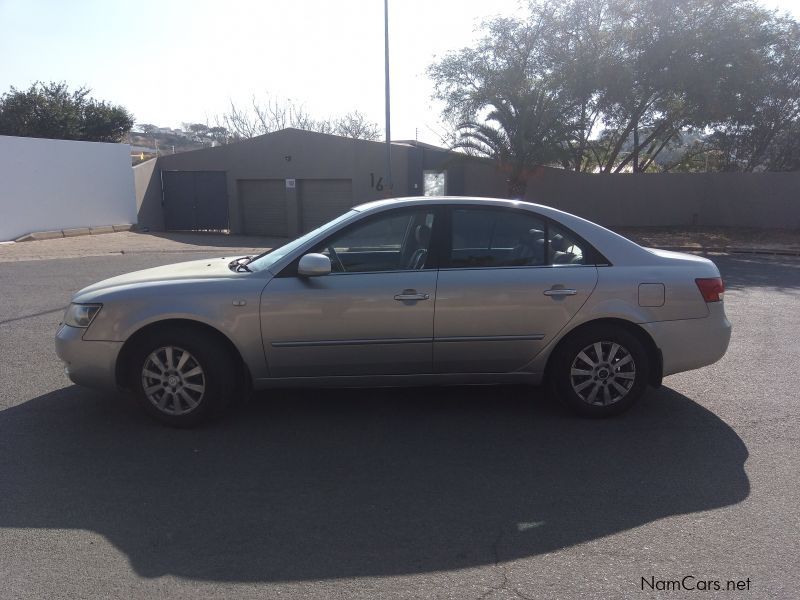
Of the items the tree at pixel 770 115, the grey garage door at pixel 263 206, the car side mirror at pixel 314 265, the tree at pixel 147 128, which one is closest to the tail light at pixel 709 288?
the car side mirror at pixel 314 265

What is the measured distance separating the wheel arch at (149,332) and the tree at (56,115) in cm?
3195

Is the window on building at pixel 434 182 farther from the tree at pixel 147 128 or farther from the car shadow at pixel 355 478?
the tree at pixel 147 128

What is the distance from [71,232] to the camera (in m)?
21.8

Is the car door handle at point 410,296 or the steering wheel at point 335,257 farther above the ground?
the steering wheel at point 335,257

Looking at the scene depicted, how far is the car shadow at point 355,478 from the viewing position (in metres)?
3.52

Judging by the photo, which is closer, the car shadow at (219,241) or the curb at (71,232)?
the curb at (71,232)

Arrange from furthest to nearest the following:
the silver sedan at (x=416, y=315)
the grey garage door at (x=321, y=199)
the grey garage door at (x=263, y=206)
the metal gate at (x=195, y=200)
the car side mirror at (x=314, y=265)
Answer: the metal gate at (x=195, y=200)
the grey garage door at (x=263, y=206)
the grey garage door at (x=321, y=199)
the silver sedan at (x=416, y=315)
the car side mirror at (x=314, y=265)

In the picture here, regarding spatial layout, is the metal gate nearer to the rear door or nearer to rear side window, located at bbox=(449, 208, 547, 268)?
rear side window, located at bbox=(449, 208, 547, 268)

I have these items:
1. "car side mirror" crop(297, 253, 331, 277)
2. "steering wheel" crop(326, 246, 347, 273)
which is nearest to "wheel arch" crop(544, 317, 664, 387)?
"steering wheel" crop(326, 246, 347, 273)

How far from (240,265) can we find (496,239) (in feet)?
6.57

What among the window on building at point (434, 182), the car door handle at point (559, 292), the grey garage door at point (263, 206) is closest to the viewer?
the car door handle at point (559, 292)

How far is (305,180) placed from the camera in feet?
88.6

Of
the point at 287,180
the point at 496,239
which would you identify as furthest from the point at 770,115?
the point at 496,239

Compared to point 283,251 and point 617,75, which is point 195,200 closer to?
point 617,75
